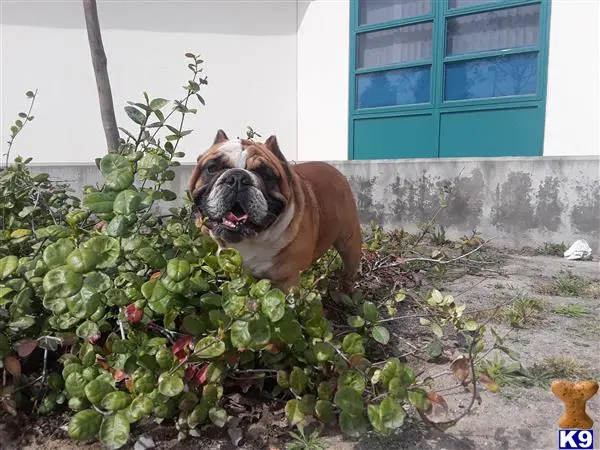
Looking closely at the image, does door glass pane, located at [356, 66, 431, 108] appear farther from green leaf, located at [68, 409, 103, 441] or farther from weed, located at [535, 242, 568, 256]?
green leaf, located at [68, 409, 103, 441]

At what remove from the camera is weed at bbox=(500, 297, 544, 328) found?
251 cm

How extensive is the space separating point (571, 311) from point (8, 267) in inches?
109

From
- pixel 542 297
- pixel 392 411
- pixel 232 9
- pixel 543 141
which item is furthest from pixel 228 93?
pixel 392 411

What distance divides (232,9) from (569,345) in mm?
6348

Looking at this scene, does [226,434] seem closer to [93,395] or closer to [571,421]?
[93,395]

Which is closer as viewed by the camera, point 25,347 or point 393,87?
point 25,347

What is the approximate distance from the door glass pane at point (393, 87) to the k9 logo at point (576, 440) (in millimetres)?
5083

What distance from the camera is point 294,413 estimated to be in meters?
1.44

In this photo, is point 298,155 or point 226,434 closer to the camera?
point 226,434

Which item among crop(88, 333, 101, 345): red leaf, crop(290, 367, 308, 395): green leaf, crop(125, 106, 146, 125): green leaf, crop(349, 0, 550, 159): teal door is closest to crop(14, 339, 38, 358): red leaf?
crop(88, 333, 101, 345): red leaf

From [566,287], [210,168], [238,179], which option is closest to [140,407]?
[238,179]

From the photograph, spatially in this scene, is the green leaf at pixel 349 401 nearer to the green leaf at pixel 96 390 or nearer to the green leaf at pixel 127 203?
the green leaf at pixel 96 390

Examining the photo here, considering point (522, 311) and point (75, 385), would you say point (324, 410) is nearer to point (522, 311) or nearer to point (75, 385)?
point (75, 385)

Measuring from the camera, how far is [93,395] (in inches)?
52.8
